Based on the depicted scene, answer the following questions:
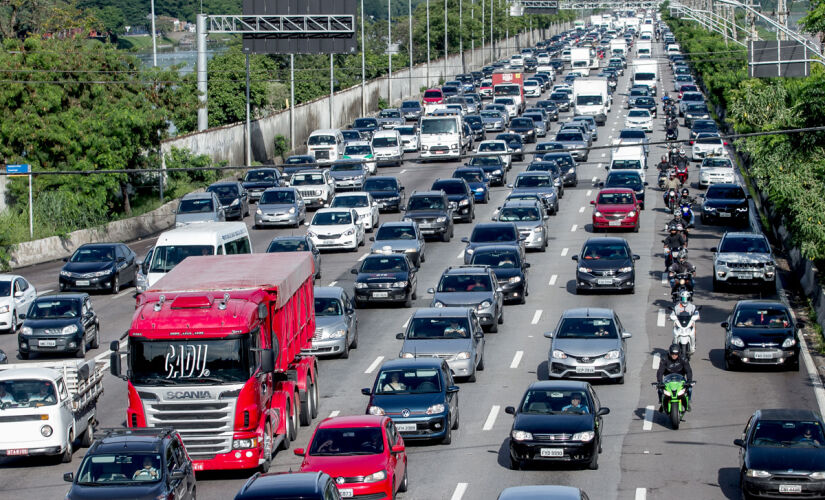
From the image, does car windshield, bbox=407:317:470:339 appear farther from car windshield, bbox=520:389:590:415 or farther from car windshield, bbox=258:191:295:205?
car windshield, bbox=258:191:295:205

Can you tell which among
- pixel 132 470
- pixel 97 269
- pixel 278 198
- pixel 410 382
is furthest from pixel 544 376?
pixel 278 198

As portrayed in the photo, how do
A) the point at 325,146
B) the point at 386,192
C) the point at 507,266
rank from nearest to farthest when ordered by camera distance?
1. the point at 507,266
2. the point at 386,192
3. the point at 325,146

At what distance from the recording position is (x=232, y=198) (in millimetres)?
56594

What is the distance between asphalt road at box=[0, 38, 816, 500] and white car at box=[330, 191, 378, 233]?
2.55m

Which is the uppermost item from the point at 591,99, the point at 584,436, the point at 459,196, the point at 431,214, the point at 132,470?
the point at 591,99

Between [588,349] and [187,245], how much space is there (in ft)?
38.2

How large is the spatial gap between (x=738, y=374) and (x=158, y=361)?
15616mm

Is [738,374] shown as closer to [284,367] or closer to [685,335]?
[685,335]

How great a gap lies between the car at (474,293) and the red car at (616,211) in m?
15.0

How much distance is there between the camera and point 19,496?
22094 millimetres

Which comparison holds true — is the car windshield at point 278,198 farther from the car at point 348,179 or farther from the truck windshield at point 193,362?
the truck windshield at point 193,362

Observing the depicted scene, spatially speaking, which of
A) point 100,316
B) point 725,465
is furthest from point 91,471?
point 100,316

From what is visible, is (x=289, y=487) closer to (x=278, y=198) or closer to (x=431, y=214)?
(x=431, y=214)

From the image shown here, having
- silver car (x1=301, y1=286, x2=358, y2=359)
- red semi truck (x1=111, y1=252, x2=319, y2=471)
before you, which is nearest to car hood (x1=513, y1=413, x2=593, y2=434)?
red semi truck (x1=111, y1=252, x2=319, y2=471)
